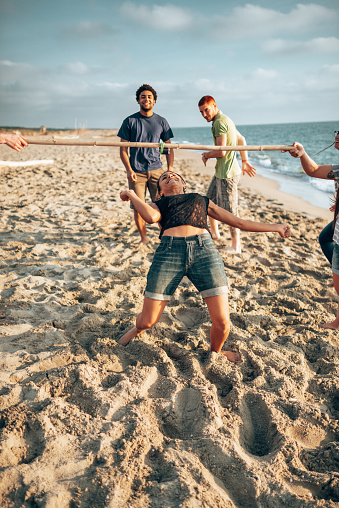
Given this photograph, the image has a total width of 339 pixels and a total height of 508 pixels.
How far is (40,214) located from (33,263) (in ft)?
7.98

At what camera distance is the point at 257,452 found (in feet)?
7.00

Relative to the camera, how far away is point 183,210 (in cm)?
283

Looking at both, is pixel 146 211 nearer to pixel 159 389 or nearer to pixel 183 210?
pixel 183 210

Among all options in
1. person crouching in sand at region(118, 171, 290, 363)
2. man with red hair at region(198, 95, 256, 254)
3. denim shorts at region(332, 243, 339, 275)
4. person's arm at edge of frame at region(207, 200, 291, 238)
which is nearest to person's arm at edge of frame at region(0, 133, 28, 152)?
person crouching in sand at region(118, 171, 290, 363)

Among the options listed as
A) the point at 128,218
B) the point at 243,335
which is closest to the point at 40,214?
the point at 128,218

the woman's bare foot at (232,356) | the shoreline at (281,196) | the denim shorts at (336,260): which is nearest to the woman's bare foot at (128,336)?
the woman's bare foot at (232,356)

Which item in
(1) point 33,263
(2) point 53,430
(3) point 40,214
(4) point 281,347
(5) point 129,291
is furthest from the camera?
(3) point 40,214

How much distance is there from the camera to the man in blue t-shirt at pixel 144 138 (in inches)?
188

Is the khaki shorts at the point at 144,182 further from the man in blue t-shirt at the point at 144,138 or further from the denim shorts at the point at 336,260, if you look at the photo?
the denim shorts at the point at 336,260

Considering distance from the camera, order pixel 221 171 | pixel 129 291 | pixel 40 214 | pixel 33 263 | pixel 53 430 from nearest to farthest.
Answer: pixel 53 430 → pixel 129 291 → pixel 33 263 → pixel 221 171 → pixel 40 214

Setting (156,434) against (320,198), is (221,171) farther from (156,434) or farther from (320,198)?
(320,198)

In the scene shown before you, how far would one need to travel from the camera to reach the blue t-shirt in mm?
4789

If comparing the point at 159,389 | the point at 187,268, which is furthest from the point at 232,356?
the point at 187,268

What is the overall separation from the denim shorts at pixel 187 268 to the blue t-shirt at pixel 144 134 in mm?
2530
